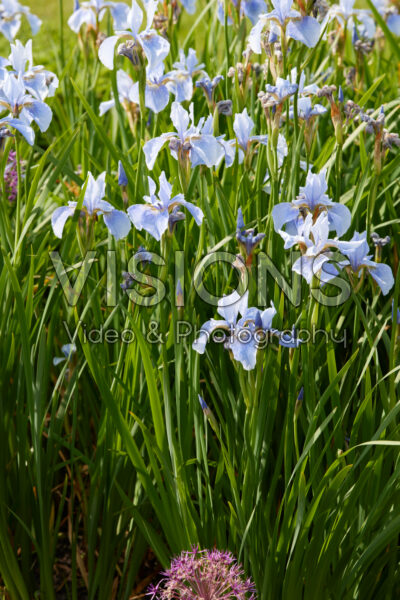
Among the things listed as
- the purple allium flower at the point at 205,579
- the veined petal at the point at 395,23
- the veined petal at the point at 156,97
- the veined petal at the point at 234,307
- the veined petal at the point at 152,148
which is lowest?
the purple allium flower at the point at 205,579

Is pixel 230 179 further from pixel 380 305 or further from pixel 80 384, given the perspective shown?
pixel 80 384

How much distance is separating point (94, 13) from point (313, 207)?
2.02 meters

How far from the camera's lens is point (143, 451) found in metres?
2.23

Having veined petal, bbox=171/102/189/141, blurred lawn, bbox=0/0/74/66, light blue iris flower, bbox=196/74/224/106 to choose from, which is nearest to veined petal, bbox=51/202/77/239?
veined petal, bbox=171/102/189/141

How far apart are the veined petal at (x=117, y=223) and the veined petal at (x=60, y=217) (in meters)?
0.12

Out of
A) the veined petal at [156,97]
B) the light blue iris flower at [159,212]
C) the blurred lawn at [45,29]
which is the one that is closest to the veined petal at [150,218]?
the light blue iris flower at [159,212]

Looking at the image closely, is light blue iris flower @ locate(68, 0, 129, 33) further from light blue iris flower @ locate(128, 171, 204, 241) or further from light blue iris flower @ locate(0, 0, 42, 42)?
light blue iris flower @ locate(128, 171, 204, 241)

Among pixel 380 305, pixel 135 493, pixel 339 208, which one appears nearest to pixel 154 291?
A: pixel 339 208

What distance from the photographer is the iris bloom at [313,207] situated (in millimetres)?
1823

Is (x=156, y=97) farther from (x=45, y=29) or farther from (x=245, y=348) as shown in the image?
(x=45, y=29)

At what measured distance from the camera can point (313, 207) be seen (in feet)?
6.08

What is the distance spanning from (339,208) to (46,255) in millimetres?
1185

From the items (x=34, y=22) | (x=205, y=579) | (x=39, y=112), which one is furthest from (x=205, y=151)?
(x=34, y=22)

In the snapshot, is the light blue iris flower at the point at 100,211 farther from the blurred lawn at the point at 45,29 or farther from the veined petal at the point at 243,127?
the blurred lawn at the point at 45,29
